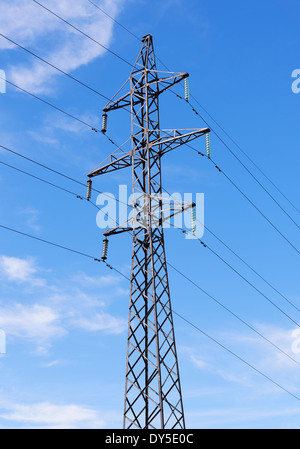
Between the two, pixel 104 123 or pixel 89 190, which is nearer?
pixel 89 190

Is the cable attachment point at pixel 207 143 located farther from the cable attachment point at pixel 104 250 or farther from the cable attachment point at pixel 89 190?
the cable attachment point at pixel 104 250

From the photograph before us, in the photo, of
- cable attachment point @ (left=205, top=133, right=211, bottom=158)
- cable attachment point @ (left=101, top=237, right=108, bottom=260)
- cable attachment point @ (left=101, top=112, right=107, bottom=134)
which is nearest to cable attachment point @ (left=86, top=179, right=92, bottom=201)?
cable attachment point @ (left=101, top=237, right=108, bottom=260)

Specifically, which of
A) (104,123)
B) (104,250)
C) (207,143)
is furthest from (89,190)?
(207,143)

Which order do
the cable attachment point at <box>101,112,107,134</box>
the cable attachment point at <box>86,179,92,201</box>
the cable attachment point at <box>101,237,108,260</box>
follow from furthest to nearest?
the cable attachment point at <box>101,112,107,134</box>, the cable attachment point at <box>86,179,92,201</box>, the cable attachment point at <box>101,237,108,260</box>

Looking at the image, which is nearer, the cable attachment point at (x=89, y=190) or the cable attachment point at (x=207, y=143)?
the cable attachment point at (x=207, y=143)

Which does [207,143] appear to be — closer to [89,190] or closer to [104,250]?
[89,190]

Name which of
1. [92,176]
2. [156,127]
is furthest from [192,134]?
[92,176]

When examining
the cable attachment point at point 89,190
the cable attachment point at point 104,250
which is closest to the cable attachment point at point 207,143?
the cable attachment point at point 89,190

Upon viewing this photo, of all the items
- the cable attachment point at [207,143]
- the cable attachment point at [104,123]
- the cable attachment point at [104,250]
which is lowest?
the cable attachment point at [104,250]

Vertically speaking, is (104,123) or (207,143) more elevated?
(104,123)

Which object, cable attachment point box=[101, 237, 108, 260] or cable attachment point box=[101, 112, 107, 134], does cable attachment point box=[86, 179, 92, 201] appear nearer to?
cable attachment point box=[101, 237, 108, 260]

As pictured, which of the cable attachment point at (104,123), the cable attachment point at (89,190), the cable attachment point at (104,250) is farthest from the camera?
the cable attachment point at (104,123)

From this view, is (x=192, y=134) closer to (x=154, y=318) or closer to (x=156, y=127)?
(x=156, y=127)
